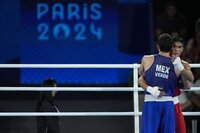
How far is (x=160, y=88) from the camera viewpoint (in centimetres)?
686

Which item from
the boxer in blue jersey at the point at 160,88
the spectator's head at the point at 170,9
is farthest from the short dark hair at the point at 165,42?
the spectator's head at the point at 170,9

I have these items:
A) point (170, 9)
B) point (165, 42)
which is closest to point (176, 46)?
point (165, 42)

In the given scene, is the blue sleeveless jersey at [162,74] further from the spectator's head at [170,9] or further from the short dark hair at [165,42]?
the spectator's head at [170,9]

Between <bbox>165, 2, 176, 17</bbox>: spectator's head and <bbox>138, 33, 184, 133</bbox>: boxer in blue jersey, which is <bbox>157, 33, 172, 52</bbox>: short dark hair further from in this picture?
<bbox>165, 2, 176, 17</bbox>: spectator's head

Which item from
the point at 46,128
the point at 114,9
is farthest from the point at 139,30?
the point at 46,128

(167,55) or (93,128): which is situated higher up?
(167,55)

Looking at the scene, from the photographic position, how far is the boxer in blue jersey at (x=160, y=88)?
684 cm

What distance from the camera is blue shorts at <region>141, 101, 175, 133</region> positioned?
6.88m

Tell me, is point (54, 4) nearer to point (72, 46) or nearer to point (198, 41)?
point (72, 46)

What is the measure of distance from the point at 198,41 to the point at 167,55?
3716 millimetres

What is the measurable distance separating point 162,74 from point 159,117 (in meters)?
0.44

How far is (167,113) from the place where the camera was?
22.5 ft

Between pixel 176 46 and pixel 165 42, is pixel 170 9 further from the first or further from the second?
pixel 165 42

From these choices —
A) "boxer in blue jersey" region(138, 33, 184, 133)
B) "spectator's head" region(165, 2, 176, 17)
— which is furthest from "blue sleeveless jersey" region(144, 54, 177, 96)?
"spectator's head" region(165, 2, 176, 17)
